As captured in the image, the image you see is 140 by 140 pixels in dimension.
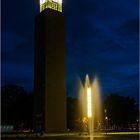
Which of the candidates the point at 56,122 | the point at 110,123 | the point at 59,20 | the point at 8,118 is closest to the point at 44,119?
the point at 56,122

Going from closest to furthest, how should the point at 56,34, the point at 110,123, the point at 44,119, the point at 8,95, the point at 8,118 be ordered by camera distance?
1. the point at 44,119
2. the point at 56,34
3. the point at 8,118
4. the point at 8,95
5. the point at 110,123

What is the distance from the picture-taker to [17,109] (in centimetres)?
8288

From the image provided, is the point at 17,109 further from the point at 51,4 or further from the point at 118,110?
the point at 51,4

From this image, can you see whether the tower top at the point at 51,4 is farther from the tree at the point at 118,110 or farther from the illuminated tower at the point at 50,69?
the tree at the point at 118,110

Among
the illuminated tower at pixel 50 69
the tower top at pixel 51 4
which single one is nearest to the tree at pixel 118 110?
the illuminated tower at pixel 50 69

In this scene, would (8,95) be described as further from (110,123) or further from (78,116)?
(110,123)

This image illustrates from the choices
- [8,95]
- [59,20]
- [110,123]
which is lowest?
[110,123]

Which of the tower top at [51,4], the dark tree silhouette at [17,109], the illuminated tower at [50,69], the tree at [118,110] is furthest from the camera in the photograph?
the tree at [118,110]

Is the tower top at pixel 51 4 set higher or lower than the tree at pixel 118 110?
higher

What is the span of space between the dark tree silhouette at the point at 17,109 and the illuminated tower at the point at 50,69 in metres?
19.7

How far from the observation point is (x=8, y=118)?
3219 inches

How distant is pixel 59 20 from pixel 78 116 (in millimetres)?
27308

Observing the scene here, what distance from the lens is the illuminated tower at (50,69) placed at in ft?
200

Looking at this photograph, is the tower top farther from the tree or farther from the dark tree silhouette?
the tree
